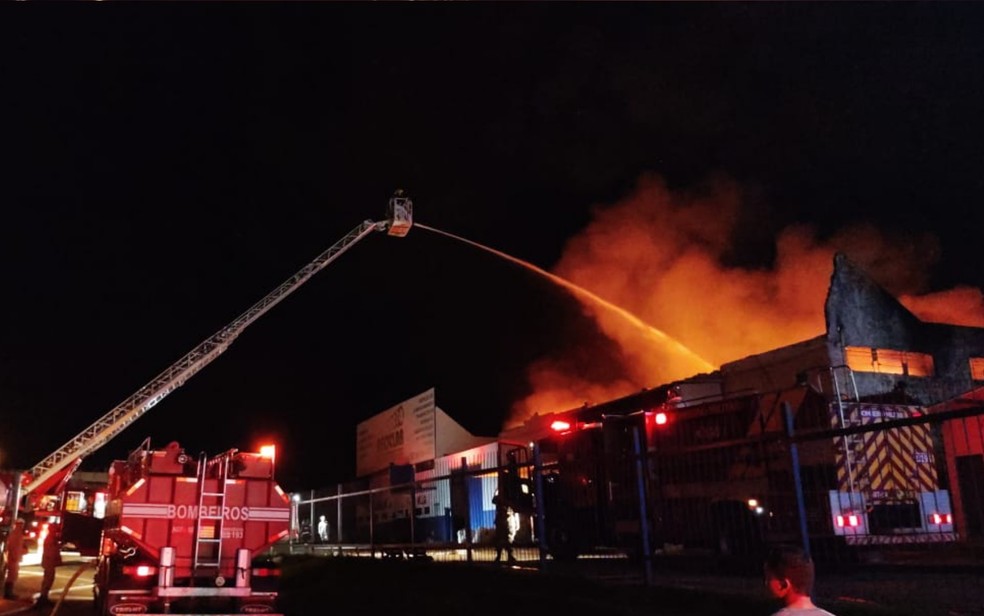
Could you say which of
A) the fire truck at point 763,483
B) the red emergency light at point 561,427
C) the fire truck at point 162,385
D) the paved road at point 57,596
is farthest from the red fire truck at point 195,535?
the fire truck at point 162,385

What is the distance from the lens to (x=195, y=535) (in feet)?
32.6

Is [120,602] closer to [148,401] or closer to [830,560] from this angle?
[830,560]

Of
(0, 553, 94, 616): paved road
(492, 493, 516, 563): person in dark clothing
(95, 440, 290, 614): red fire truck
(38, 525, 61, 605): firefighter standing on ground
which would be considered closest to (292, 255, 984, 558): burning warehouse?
(492, 493, 516, 563): person in dark clothing

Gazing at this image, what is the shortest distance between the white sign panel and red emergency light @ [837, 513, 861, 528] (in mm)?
22338

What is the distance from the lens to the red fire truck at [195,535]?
31.5 feet

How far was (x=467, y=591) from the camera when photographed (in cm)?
1064

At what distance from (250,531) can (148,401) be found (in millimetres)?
26193

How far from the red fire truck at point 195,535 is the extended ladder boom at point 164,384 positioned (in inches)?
784

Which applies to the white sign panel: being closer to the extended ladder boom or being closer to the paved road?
the extended ladder boom

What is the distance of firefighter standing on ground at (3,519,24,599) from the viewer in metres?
14.6

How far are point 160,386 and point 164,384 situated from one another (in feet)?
0.90

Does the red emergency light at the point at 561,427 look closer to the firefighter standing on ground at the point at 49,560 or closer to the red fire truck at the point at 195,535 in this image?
the red fire truck at the point at 195,535

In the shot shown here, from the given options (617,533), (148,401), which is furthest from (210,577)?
(148,401)

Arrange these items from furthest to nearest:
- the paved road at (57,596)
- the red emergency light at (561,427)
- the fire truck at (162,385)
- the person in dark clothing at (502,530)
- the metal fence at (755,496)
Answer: the fire truck at (162,385), the red emergency light at (561,427), the paved road at (57,596), the person in dark clothing at (502,530), the metal fence at (755,496)
